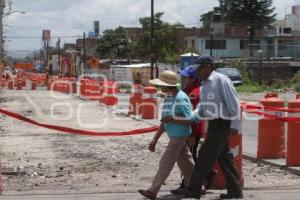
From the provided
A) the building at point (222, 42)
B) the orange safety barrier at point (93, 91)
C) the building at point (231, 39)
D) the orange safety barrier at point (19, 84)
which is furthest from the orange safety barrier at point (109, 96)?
the building at point (222, 42)

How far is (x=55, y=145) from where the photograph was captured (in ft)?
48.0

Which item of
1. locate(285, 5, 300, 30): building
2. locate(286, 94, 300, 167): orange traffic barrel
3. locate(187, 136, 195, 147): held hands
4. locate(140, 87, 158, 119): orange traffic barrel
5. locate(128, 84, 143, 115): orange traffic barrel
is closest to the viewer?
locate(187, 136, 195, 147): held hands

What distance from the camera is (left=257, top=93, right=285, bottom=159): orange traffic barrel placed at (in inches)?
435

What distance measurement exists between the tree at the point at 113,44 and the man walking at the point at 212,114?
367 feet

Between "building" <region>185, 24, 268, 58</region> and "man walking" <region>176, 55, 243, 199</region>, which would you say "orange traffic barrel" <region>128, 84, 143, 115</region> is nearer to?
"man walking" <region>176, 55, 243, 199</region>

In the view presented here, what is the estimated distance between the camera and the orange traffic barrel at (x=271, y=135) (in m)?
11.0

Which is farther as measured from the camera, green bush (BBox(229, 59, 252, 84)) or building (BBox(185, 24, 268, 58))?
building (BBox(185, 24, 268, 58))

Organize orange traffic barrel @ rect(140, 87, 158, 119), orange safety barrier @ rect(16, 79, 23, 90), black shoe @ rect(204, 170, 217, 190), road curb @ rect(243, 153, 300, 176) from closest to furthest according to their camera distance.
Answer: black shoe @ rect(204, 170, 217, 190)
road curb @ rect(243, 153, 300, 176)
orange traffic barrel @ rect(140, 87, 158, 119)
orange safety barrier @ rect(16, 79, 23, 90)

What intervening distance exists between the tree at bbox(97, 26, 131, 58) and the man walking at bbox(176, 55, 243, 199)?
112 m

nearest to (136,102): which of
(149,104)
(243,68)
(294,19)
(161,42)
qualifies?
(149,104)

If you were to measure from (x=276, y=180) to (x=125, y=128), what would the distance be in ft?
30.3

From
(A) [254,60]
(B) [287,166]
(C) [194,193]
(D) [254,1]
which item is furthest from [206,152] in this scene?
(D) [254,1]

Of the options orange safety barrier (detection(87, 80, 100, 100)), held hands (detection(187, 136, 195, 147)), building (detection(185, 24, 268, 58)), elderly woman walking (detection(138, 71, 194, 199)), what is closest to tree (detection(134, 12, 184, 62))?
→ building (detection(185, 24, 268, 58))

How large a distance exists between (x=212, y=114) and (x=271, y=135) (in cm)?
347
